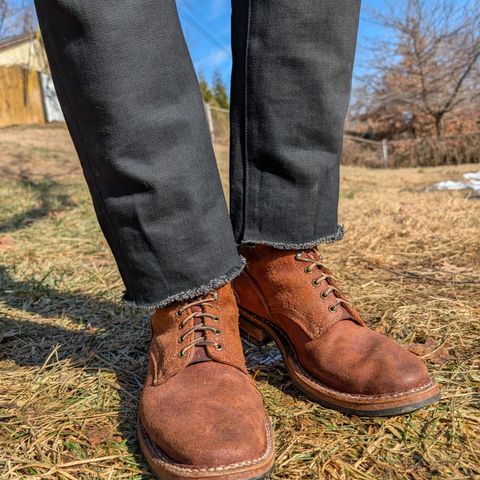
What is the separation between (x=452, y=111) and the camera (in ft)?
53.3

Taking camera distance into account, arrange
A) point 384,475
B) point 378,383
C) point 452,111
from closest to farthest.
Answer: point 384,475
point 378,383
point 452,111

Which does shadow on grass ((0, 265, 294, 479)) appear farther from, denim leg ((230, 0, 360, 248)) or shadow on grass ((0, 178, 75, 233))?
shadow on grass ((0, 178, 75, 233))

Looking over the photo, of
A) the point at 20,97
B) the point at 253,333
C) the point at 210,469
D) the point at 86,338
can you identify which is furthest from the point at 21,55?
the point at 210,469

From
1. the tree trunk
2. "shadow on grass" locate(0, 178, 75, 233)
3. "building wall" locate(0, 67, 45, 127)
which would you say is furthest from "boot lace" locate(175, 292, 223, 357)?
the tree trunk

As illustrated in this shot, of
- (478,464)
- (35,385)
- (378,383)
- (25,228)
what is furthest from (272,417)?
(25,228)

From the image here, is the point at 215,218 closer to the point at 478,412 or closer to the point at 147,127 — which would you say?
the point at 147,127

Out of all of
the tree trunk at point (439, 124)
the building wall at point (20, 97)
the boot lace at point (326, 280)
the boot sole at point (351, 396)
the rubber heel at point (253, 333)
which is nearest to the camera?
the boot sole at point (351, 396)

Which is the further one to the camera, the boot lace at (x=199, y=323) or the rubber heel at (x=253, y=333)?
the rubber heel at (x=253, y=333)

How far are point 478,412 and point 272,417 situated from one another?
14.0 inches

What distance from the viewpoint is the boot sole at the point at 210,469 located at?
2.10ft

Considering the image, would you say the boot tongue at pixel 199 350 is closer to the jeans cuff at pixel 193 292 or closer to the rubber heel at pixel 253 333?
the jeans cuff at pixel 193 292

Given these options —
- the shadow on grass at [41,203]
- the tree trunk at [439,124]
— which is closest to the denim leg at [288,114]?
the shadow on grass at [41,203]

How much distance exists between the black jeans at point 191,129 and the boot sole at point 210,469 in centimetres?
24

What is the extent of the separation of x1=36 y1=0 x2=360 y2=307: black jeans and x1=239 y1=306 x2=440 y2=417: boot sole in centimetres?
22
